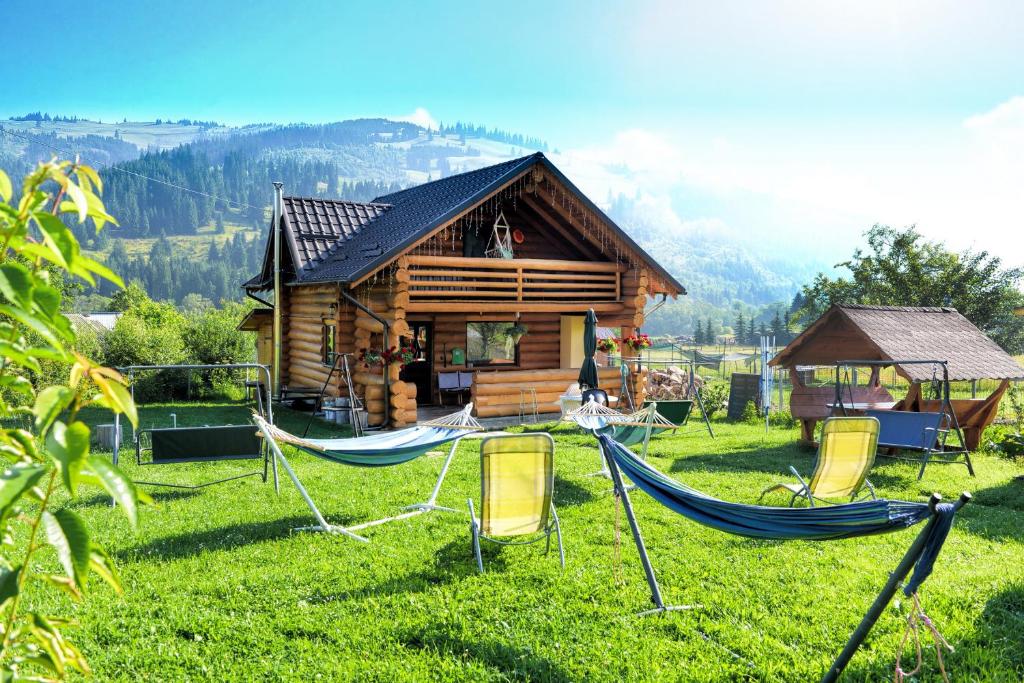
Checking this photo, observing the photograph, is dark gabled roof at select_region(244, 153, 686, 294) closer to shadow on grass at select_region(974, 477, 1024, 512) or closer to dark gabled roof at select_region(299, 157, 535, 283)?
dark gabled roof at select_region(299, 157, 535, 283)

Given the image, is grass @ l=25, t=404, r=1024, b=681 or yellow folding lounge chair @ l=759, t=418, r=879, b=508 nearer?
grass @ l=25, t=404, r=1024, b=681

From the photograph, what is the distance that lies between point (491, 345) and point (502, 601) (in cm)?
1260

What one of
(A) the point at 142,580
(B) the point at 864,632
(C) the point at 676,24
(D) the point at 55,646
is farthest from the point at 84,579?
(C) the point at 676,24

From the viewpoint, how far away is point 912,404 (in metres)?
12.1

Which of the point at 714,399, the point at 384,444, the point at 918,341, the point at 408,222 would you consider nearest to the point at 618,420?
the point at 384,444

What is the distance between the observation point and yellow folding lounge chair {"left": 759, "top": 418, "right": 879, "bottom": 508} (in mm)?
7215

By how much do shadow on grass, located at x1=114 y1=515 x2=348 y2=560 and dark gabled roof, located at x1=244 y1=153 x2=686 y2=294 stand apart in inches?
256

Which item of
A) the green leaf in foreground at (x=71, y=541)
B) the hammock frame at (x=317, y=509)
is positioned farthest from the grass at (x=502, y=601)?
the green leaf in foreground at (x=71, y=541)

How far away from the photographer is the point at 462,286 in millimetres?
14641

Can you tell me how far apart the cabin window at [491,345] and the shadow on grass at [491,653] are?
12.8 meters

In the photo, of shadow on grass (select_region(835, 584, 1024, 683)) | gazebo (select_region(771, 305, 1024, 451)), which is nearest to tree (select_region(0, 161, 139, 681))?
shadow on grass (select_region(835, 584, 1024, 683))

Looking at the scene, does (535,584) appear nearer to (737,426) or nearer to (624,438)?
(624,438)

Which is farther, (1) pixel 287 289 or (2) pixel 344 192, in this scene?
(2) pixel 344 192

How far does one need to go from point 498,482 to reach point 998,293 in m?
29.5
